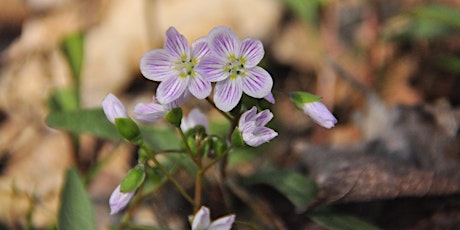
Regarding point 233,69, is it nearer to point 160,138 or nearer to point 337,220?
point 337,220

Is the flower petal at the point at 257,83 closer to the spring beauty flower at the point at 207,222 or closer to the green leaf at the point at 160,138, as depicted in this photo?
the spring beauty flower at the point at 207,222

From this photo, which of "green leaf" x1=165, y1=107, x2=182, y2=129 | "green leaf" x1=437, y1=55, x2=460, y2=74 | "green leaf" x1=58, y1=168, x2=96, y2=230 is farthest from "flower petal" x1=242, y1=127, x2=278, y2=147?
"green leaf" x1=437, y1=55, x2=460, y2=74

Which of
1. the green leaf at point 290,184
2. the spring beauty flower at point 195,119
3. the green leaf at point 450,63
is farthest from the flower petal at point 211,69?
the green leaf at point 450,63

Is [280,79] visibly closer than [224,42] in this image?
No

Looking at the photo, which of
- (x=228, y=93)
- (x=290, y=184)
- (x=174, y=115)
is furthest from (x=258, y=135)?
(x=290, y=184)

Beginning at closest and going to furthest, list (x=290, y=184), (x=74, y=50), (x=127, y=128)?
(x=127, y=128) → (x=290, y=184) → (x=74, y=50)

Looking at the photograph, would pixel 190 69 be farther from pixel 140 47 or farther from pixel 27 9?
pixel 27 9
